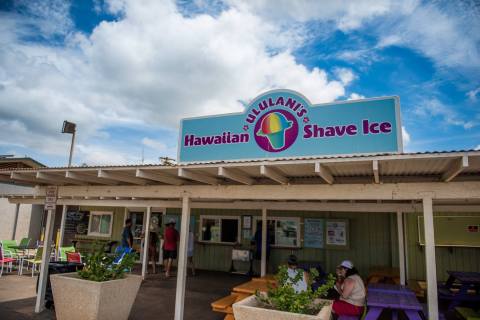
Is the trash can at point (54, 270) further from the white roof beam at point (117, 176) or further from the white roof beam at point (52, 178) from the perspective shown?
the white roof beam at point (117, 176)

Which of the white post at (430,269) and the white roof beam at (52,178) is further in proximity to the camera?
the white roof beam at (52,178)

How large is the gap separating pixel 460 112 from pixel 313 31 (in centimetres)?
1342

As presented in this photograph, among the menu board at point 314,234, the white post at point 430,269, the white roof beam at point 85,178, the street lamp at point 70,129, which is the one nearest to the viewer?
the white post at point 430,269

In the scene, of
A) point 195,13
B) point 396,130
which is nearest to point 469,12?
point 396,130

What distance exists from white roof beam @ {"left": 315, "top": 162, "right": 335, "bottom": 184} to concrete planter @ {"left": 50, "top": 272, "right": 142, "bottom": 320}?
3346 millimetres

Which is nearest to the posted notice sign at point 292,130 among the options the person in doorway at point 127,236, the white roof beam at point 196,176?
the white roof beam at point 196,176

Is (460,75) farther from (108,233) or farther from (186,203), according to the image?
(108,233)

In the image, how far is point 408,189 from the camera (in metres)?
4.18

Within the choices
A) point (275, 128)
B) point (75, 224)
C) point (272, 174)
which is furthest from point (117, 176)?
point (75, 224)

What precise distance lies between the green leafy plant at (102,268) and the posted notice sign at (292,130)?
2274mm

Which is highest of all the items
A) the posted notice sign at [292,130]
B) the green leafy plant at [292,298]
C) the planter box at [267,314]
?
the posted notice sign at [292,130]

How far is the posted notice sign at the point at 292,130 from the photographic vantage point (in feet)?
17.3

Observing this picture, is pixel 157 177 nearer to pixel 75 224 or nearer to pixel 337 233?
pixel 337 233

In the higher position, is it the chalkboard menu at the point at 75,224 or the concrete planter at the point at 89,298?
the chalkboard menu at the point at 75,224
